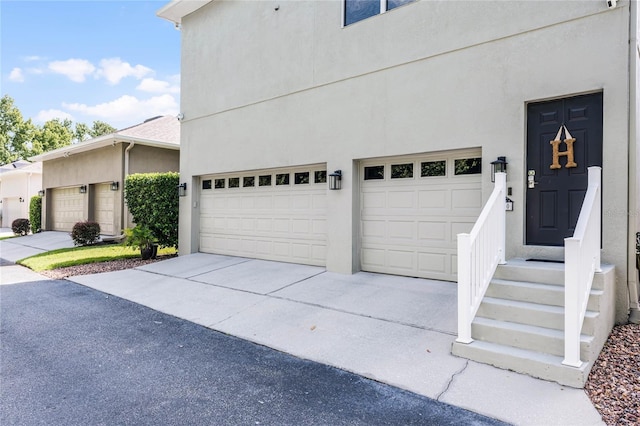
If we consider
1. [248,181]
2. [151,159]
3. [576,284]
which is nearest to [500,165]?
[576,284]

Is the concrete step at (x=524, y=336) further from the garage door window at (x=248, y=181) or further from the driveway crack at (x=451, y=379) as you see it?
the garage door window at (x=248, y=181)

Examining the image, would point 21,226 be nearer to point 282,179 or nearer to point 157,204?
point 157,204

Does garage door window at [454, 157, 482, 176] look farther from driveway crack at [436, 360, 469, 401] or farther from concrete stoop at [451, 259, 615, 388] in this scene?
driveway crack at [436, 360, 469, 401]

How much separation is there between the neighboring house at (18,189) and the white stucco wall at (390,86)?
18.2 meters

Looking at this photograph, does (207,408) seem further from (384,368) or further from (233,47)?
(233,47)

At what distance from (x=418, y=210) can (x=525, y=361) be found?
3.28 m

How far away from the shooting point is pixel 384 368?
3713mm

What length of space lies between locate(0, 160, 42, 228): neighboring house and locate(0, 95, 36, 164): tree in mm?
10306

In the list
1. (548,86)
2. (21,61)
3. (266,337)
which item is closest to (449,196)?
(548,86)

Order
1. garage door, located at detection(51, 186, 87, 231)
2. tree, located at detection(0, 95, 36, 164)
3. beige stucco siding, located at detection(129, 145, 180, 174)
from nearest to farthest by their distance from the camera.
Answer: beige stucco siding, located at detection(129, 145, 180, 174) < garage door, located at detection(51, 186, 87, 231) < tree, located at detection(0, 95, 36, 164)

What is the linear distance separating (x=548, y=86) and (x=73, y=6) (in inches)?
621

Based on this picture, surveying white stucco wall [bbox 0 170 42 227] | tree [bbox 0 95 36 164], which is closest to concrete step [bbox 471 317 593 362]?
white stucco wall [bbox 0 170 42 227]

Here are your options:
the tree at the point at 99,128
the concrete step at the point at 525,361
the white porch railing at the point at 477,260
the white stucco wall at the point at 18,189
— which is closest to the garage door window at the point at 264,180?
the white porch railing at the point at 477,260

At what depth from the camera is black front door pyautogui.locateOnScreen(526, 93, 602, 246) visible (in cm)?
489
